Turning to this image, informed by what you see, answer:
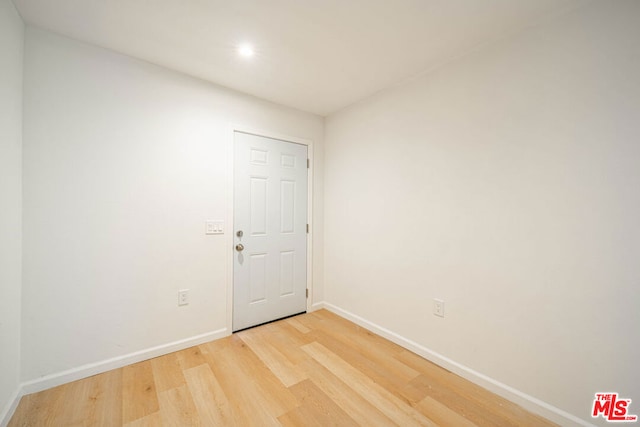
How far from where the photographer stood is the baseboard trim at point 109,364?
64.2 inches

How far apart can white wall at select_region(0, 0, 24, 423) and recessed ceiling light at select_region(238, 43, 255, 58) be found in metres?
1.24

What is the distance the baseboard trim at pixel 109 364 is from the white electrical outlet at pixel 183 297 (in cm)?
33

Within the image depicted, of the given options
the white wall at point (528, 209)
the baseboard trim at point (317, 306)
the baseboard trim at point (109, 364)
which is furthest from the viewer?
the baseboard trim at point (317, 306)

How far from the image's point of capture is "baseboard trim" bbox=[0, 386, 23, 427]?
1.36 meters

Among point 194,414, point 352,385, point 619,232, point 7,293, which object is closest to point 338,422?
point 352,385

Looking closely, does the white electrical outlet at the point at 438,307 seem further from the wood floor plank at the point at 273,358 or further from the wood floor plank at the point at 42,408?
the wood floor plank at the point at 42,408

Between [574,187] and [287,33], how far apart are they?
2.01m

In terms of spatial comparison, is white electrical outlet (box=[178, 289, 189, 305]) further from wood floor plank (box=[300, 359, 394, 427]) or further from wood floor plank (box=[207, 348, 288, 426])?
wood floor plank (box=[300, 359, 394, 427])

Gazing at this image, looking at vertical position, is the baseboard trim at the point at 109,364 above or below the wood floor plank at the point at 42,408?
above

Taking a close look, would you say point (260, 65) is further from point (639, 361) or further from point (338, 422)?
point (639, 361)

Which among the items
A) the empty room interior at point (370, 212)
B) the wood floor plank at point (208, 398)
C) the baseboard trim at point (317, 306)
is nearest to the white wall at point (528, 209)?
the empty room interior at point (370, 212)

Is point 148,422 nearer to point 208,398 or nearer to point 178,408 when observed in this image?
point 178,408

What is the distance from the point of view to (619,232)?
1.28m

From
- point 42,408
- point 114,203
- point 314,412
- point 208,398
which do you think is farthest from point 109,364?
point 314,412
